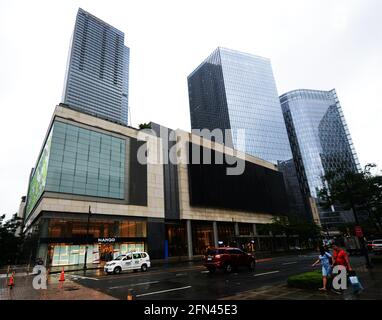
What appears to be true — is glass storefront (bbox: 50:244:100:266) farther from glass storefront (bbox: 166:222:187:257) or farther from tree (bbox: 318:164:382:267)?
tree (bbox: 318:164:382:267)

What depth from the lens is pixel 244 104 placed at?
5221 inches

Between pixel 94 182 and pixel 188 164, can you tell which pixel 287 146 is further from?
pixel 94 182

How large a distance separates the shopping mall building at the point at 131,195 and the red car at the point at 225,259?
16962 mm

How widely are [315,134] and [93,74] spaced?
516 ft

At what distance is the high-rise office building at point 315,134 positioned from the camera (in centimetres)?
13925

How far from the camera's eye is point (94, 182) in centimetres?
3822

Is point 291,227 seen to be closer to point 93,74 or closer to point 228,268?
point 228,268

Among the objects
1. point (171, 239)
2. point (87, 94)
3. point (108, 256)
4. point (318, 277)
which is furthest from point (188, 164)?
point (87, 94)

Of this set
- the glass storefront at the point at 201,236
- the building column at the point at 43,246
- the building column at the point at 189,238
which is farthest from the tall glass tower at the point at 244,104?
the building column at the point at 43,246

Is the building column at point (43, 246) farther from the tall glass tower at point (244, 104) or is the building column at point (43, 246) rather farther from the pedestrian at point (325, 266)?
the tall glass tower at point (244, 104)

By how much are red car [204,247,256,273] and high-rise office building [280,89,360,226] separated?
12851cm

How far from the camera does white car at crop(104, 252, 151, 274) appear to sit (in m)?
21.3

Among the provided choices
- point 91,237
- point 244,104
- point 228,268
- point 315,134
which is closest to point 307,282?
point 228,268

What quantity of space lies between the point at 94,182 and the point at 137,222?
10023mm
